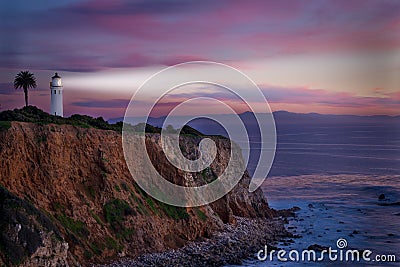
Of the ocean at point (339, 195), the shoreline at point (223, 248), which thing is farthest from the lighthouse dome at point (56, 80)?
the ocean at point (339, 195)

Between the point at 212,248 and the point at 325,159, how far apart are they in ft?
285

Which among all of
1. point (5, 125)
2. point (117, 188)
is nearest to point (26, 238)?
point (5, 125)

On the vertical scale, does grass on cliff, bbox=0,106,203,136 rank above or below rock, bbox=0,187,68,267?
above

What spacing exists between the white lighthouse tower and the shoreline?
1840cm

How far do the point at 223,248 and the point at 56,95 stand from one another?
70.4 feet

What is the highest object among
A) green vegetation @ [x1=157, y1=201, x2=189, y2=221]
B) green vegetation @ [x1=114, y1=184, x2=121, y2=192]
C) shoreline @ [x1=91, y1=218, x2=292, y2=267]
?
green vegetation @ [x1=114, y1=184, x2=121, y2=192]

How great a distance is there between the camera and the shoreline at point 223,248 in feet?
102

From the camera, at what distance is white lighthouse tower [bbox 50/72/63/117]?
44062 mm

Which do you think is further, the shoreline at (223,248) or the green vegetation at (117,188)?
the green vegetation at (117,188)

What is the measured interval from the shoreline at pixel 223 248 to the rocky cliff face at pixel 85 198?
3.14 feet

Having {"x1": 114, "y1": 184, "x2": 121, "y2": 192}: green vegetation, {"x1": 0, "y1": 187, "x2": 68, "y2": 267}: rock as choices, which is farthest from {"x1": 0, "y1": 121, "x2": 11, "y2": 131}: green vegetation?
{"x1": 114, "y1": 184, "x2": 121, "y2": 192}: green vegetation

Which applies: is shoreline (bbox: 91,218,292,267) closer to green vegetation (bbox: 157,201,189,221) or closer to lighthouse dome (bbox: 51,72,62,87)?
green vegetation (bbox: 157,201,189,221)

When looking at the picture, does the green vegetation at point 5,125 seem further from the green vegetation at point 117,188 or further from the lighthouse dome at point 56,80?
the lighthouse dome at point 56,80

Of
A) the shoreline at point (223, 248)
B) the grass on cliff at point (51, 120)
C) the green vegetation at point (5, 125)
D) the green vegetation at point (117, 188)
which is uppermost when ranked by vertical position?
the grass on cliff at point (51, 120)
